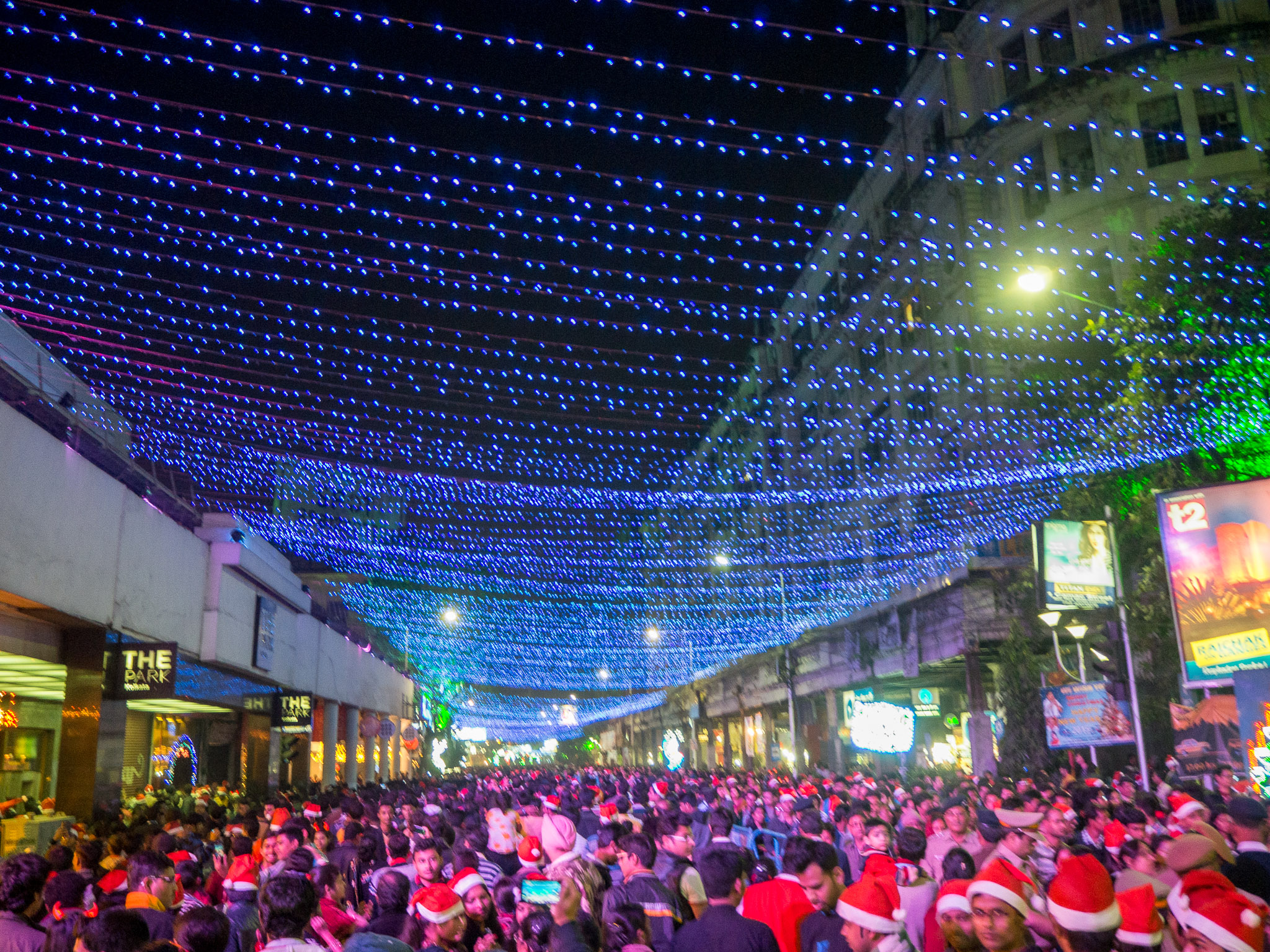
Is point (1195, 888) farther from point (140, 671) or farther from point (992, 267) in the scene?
point (992, 267)

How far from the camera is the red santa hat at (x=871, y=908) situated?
4.80 meters

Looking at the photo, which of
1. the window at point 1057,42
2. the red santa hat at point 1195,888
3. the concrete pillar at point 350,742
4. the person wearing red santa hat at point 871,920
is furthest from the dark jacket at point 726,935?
the concrete pillar at point 350,742

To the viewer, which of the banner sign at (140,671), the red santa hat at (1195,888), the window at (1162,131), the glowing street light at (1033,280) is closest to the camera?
the red santa hat at (1195,888)

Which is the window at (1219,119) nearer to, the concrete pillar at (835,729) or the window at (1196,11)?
the window at (1196,11)

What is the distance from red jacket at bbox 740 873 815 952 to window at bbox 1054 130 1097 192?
1113 inches

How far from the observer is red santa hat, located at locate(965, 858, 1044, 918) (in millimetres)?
4645

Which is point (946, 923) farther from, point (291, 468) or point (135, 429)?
point (291, 468)

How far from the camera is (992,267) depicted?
3155 centimetres

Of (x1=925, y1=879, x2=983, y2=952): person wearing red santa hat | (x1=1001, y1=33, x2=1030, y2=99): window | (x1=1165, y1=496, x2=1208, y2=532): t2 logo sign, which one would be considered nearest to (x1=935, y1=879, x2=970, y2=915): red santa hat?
(x1=925, y1=879, x2=983, y2=952): person wearing red santa hat

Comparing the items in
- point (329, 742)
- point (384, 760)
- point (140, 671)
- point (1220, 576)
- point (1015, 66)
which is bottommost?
point (384, 760)

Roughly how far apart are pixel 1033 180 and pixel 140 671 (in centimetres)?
2722

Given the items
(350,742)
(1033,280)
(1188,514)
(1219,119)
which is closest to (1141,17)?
(1219,119)

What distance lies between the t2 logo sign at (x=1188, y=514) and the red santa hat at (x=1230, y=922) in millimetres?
14886

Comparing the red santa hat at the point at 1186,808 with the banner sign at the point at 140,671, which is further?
the banner sign at the point at 140,671
